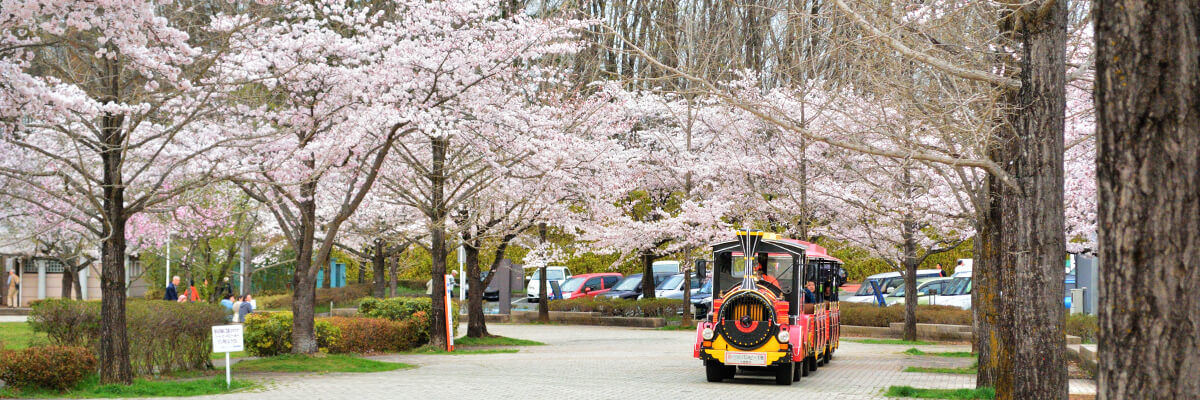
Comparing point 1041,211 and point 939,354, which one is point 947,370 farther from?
point 1041,211

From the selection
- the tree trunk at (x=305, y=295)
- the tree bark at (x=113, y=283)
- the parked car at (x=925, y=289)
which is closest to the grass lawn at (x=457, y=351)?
the tree trunk at (x=305, y=295)

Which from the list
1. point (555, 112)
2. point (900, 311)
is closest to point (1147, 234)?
point (555, 112)

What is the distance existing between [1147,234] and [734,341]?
11.6 m

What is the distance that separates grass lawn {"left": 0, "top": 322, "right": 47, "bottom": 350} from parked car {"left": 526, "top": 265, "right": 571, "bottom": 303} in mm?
19789

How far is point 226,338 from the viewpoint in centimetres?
1347

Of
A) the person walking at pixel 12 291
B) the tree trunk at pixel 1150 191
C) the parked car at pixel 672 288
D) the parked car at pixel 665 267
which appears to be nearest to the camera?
the tree trunk at pixel 1150 191

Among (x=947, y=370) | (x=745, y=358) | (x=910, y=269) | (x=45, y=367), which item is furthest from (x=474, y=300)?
(x=45, y=367)

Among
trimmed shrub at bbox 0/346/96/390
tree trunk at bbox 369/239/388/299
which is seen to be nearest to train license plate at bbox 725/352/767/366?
Answer: trimmed shrub at bbox 0/346/96/390

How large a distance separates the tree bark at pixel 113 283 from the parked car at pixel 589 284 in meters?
27.8

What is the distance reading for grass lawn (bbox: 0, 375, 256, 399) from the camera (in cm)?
1262

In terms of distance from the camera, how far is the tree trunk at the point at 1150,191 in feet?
11.2

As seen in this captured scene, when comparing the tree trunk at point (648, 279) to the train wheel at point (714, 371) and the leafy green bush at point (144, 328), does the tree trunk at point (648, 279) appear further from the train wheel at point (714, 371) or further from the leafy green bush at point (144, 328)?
the leafy green bush at point (144, 328)

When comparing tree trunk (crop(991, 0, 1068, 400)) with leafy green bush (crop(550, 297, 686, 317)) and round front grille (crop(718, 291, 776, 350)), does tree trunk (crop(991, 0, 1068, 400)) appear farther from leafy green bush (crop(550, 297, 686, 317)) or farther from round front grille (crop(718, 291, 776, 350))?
leafy green bush (crop(550, 297, 686, 317))

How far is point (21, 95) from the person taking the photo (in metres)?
11.4
